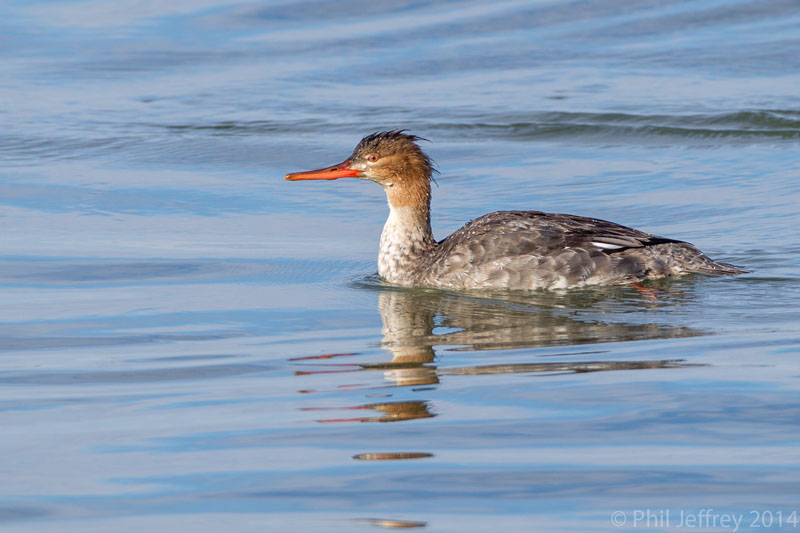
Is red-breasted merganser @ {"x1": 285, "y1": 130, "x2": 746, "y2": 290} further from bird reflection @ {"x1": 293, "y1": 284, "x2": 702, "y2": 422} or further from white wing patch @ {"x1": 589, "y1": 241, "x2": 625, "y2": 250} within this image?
bird reflection @ {"x1": 293, "y1": 284, "x2": 702, "y2": 422}

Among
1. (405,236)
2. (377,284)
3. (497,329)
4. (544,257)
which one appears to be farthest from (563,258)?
(497,329)

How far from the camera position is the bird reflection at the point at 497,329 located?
750cm

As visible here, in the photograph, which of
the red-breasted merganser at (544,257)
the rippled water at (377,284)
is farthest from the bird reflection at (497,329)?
the red-breasted merganser at (544,257)

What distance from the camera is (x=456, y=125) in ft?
54.7

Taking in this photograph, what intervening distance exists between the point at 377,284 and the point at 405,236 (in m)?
0.51

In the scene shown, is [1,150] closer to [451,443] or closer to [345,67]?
[345,67]

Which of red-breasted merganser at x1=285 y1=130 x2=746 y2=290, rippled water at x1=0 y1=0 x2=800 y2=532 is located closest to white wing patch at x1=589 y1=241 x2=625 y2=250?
red-breasted merganser at x1=285 y1=130 x2=746 y2=290

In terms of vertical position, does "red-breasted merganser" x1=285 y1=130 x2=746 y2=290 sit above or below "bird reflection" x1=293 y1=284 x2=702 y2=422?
above

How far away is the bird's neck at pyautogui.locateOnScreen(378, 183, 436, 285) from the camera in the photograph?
10781mm

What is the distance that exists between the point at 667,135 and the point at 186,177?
18.8 feet

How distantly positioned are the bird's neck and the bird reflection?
220mm

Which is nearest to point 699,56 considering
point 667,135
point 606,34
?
point 606,34

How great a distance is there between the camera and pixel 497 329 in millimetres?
8867

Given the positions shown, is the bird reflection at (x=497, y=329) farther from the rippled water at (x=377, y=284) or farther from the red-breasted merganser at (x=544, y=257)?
the red-breasted merganser at (x=544, y=257)
